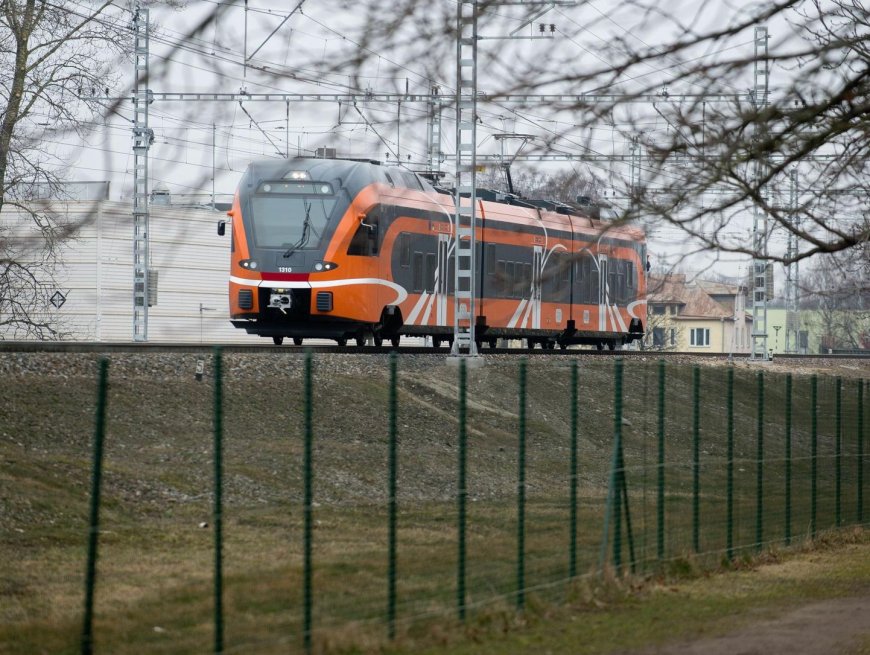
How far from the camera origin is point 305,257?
26391 millimetres

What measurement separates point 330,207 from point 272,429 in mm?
12311

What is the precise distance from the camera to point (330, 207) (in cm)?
2652

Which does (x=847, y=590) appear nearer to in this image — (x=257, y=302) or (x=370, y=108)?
(x=370, y=108)

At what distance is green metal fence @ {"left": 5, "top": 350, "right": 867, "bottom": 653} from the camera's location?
29.8 ft

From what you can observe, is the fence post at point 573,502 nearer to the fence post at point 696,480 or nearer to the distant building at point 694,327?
the fence post at point 696,480

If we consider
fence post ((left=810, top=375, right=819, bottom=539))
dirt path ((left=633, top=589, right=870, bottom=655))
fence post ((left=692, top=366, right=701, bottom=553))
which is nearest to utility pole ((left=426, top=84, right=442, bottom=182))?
dirt path ((left=633, top=589, right=870, bottom=655))

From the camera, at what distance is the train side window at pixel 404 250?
28344 millimetres

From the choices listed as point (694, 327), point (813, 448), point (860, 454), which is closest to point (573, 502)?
point (813, 448)

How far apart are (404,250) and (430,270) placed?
1.43 metres

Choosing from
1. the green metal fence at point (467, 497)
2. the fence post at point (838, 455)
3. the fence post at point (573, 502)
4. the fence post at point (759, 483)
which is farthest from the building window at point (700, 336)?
the fence post at point (573, 502)

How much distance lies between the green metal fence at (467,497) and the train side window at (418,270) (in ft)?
23.1

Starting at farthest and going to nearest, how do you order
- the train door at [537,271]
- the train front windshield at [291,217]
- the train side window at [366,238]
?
the train door at [537,271] → the train side window at [366,238] → the train front windshield at [291,217]

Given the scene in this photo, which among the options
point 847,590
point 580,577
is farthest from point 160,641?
point 847,590

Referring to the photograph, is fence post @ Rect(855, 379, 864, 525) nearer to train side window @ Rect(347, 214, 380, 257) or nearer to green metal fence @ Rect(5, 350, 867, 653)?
green metal fence @ Rect(5, 350, 867, 653)
